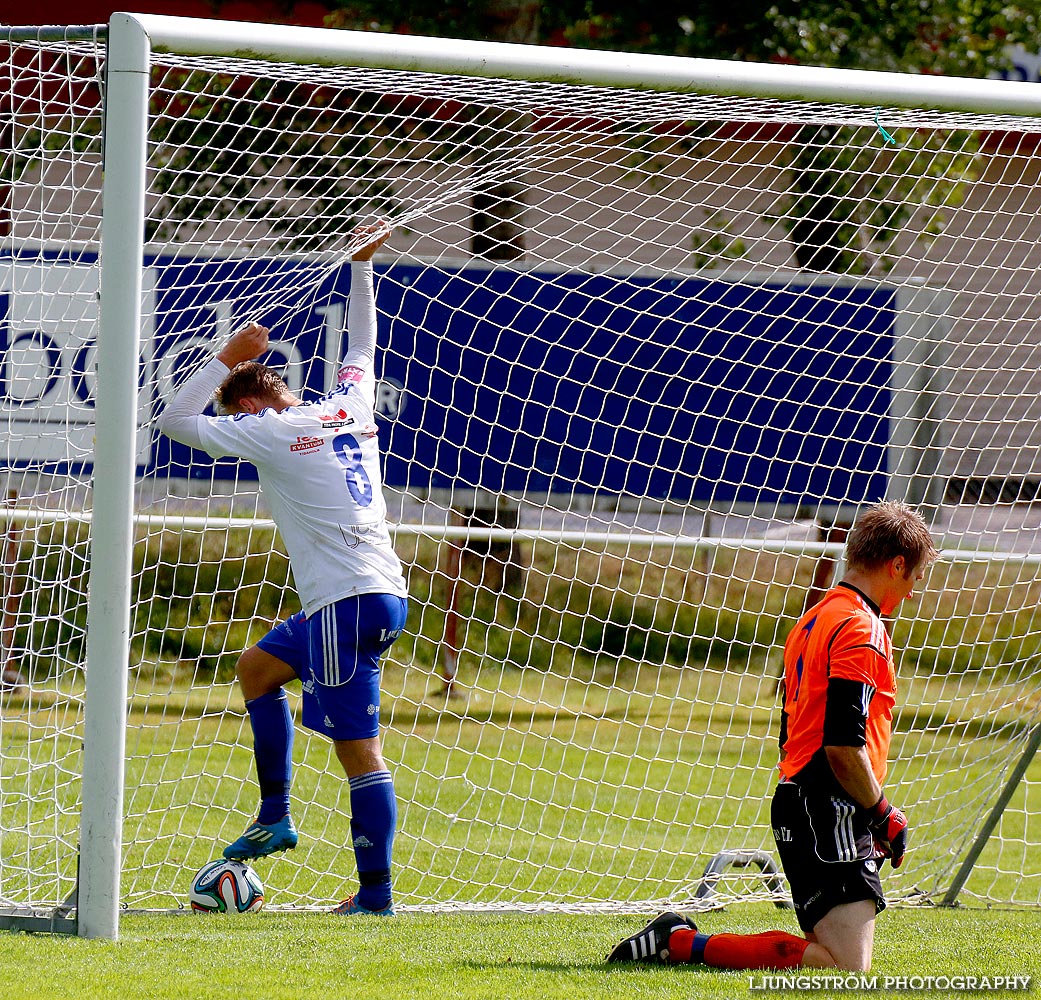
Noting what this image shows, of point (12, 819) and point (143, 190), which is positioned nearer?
point (143, 190)

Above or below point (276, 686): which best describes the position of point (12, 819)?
below

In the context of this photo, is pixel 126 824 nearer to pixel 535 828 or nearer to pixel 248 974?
pixel 535 828

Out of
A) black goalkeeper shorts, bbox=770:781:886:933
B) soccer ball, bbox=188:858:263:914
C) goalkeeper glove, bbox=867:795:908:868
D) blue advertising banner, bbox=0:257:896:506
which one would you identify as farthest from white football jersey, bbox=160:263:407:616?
blue advertising banner, bbox=0:257:896:506

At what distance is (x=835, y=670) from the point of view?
3.69 meters

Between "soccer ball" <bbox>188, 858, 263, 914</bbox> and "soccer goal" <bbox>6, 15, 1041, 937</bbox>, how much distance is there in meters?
0.41

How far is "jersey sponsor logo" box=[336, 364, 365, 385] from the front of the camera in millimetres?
4785

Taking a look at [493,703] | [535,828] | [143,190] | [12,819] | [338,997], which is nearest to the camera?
[338,997]

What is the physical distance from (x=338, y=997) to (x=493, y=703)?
12.7 feet

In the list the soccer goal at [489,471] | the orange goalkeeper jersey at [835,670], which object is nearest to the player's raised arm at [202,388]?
the soccer goal at [489,471]

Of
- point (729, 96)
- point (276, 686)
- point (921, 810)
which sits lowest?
point (921, 810)

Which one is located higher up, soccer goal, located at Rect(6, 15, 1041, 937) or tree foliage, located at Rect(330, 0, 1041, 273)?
tree foliage, located at Rect(330, 0, 1041, 273)

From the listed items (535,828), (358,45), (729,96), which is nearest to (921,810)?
(535,828)

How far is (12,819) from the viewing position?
593 cm

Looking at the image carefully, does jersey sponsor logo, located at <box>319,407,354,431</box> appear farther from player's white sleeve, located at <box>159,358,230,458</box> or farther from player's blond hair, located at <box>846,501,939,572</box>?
player's blond hair, located at <box>846,501,939,572</box>
